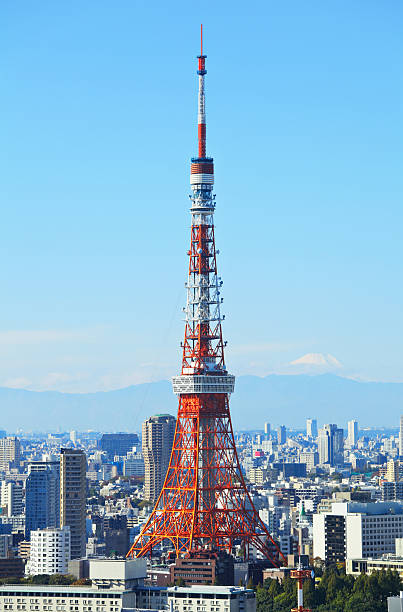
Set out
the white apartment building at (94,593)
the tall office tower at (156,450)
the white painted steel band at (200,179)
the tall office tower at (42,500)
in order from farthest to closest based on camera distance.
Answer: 1. the tall office tower at (156,450)
2. the tall office tower at (42,500)
3. the white painted steel band at (200,179)
4. the white apartment building at (94,593)

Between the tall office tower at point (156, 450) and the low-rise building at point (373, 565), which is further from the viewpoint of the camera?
the tall office tower at point (156, 450)

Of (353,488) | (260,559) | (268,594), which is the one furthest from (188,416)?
(353,488)

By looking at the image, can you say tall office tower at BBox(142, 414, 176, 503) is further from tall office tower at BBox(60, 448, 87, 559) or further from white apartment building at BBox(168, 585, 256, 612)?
white apartment building at BBox(168, 585, 256, 612)

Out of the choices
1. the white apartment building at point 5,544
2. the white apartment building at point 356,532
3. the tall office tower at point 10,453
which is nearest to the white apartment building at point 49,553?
the white apartment building at point 5,544

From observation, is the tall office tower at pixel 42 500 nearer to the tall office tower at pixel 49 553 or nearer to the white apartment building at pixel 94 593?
the tall office tower at pixel 49 553

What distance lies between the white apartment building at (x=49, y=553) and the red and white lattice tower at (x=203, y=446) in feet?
13.8

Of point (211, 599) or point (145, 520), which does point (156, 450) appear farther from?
point (211, 599)

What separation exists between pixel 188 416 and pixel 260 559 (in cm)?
732

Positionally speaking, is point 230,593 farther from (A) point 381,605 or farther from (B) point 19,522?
(B) point 19,522

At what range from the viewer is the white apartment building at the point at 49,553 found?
80750 millimetres

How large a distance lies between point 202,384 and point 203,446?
274 cm

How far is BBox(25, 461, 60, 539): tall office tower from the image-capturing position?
354 feet

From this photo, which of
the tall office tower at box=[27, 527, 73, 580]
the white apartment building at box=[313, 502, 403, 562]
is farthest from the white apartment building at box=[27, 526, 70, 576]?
the white apartment building at box=[313, 502, 403, 562]

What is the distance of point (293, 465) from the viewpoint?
18200cm
